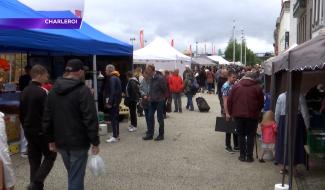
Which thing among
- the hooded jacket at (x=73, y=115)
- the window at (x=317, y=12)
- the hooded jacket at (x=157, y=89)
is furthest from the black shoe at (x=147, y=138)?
the window at (x=317, y=12)

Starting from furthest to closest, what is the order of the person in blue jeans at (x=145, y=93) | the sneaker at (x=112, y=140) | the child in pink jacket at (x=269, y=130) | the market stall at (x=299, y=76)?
1. the person in blue jeans at (x=145, y=93)
2. the sneaker at (x=112, y=140)
3. the child in pink jacket at (x=269, y=130)
4. the market stall at (x=299, y=76)

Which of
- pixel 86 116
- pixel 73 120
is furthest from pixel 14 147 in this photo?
pixel 86 116

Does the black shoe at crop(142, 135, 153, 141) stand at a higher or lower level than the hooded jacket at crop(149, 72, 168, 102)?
lower

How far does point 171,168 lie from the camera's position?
28.3 feet

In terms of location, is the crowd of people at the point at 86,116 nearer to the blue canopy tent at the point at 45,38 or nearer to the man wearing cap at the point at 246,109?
the man wearing cap at the point at 246,109

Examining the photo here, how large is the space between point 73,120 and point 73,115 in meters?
0.05

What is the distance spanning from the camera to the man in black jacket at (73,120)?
5.23 meters

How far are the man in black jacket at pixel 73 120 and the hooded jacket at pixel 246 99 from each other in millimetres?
4180

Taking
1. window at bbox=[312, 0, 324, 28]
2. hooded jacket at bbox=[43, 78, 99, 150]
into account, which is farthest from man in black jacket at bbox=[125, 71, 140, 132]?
window at bbox=[312, 0, 324, 28]

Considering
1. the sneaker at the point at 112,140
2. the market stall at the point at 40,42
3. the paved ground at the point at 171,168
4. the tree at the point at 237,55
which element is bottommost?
the paved ground at the point at 171,168

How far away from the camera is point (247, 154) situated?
30.4ft

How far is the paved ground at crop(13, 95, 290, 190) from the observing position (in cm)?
746

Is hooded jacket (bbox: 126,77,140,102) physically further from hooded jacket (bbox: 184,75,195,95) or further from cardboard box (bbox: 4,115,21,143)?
hooded jacket (bbox: 184,75,195,95)

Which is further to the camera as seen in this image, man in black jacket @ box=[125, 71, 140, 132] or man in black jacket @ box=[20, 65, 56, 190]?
man in black jacket @ box=[125, 71, 140, 132]
